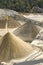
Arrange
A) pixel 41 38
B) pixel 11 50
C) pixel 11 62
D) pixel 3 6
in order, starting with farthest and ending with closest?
1. pixel 3 6
2. pixel 41 38
3. pixel 11 50
4. pixel 11 62

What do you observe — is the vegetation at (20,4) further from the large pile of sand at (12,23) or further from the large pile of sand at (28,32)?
the large pile of sand at (28,32)

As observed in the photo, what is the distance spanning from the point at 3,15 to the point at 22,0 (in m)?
10.1

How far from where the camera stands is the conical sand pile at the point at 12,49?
1293 cm

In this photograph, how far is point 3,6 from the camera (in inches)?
1336

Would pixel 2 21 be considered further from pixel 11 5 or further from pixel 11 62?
pixel 11 62

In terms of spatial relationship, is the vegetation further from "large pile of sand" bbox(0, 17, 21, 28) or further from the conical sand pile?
the conical sand pile

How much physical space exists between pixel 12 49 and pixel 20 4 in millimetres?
22332

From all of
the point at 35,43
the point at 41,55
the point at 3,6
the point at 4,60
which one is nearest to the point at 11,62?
the point at 4,60

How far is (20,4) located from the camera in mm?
35094

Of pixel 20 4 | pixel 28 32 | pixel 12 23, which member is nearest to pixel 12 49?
pixel 28 32

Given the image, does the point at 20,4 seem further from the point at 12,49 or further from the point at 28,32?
the point at 12,49

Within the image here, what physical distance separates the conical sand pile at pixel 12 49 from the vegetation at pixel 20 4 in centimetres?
2042

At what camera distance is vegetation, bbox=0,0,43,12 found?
34.0 m

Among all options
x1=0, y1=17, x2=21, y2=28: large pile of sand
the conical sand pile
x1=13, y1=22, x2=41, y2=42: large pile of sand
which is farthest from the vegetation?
the conical sand pile
